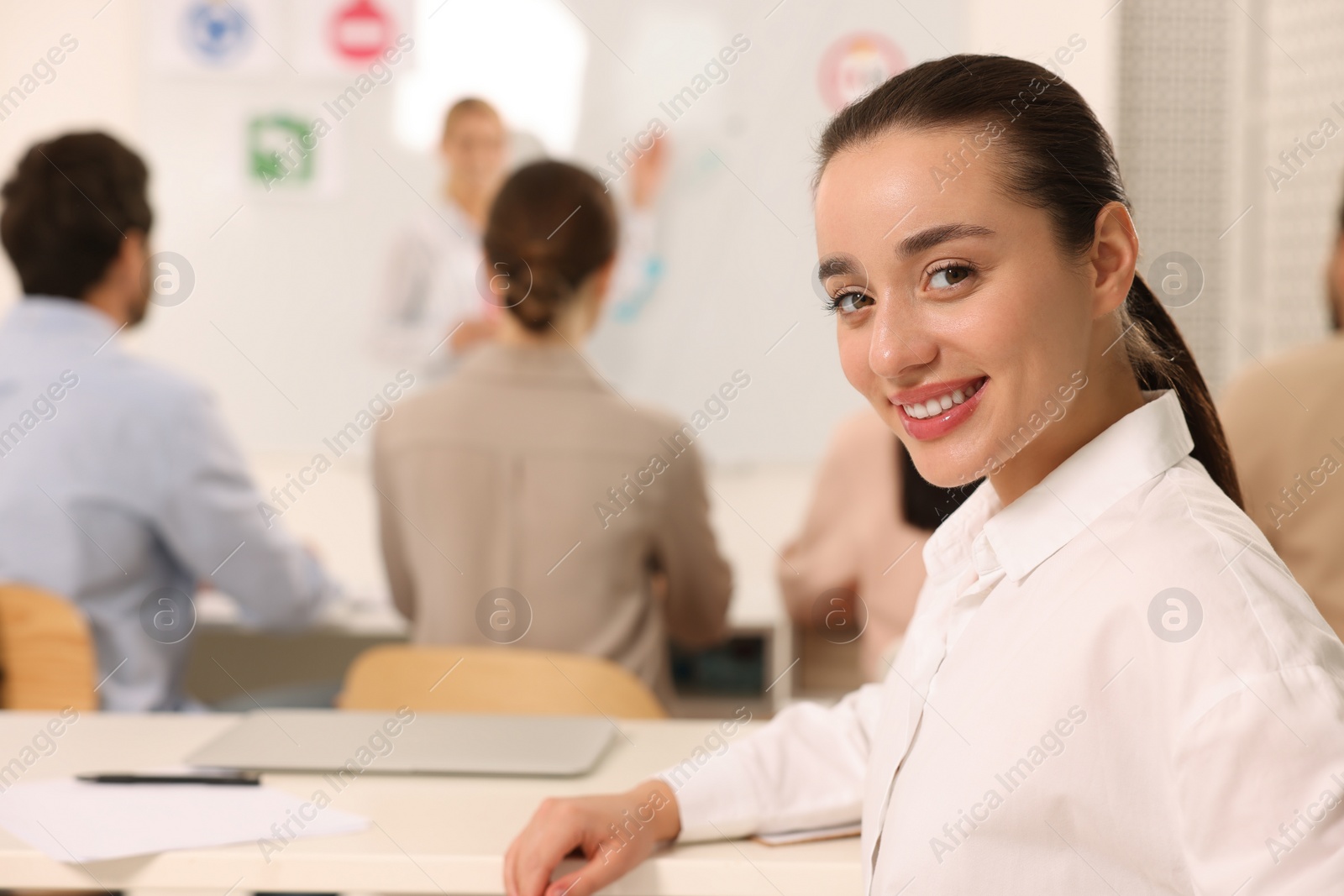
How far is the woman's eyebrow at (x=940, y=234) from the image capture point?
775 mm

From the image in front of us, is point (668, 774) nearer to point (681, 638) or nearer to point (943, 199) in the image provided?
point (943, 199)

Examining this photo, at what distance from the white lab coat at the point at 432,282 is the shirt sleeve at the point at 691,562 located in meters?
1.76

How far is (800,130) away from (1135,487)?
293 centimetres

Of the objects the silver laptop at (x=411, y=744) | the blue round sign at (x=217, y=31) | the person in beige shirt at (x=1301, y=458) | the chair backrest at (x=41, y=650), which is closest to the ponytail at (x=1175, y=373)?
the silver laptop at (x=411, y=744)

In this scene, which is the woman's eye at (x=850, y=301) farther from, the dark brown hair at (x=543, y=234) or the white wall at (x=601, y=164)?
the white wall at (x=601, y=164)

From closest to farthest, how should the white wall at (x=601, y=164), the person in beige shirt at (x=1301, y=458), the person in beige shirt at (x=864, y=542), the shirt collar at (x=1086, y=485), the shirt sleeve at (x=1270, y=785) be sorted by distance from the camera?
1. the shirt sleeve at (x=1270, y=785)
2. the shirt collar at (x=1086, y=485)
3. the person in beige shirt at (x=1301, y=458)
4. the person in beige shirt at (x=864, y=542)
5. the white wall at (x=601, y=164)

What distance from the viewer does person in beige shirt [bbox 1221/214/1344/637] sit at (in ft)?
5.67

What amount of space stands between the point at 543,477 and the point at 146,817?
3.08 ft

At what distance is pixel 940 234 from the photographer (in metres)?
0.78

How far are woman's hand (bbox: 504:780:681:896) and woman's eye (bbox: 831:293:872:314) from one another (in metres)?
0.40

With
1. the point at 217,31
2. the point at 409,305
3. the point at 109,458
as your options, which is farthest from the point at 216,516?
the point at 217,31

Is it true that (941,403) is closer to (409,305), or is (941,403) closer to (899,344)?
(899,344)

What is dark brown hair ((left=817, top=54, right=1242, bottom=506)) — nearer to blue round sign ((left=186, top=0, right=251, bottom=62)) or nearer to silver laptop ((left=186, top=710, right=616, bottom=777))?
silver laptop ((left=186, top=710, right=616, bottom=777))

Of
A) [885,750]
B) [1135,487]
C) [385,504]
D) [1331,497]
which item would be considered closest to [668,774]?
[885,750]
